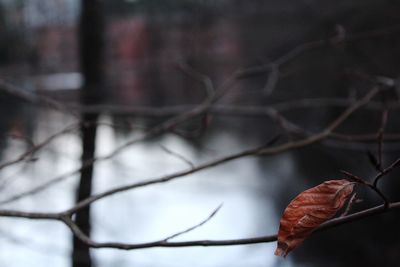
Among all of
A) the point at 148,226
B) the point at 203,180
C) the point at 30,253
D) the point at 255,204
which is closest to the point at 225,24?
the point at 203,180

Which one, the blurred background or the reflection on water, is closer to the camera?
the blurred background

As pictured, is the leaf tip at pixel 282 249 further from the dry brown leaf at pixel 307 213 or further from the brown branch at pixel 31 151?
the brown branch at pixel 31 151

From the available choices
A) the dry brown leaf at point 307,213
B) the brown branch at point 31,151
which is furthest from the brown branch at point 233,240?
the brown branch at point 31,151

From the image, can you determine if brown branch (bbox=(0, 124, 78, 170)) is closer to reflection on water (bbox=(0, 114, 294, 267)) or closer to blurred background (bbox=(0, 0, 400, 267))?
blurred background (bbox=(0, 0, 400, 267))

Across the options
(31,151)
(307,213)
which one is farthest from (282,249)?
(31,151)

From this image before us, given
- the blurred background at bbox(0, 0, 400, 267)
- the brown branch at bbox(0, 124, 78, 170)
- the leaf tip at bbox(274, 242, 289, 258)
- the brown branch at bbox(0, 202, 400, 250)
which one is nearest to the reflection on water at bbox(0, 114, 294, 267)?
the blurred background at bbox(0, 0, 400, 267)

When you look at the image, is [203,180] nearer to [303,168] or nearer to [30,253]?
[303,168]

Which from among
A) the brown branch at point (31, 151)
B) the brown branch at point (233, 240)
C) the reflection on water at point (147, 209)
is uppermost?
the brown branch at point (233, 240)
